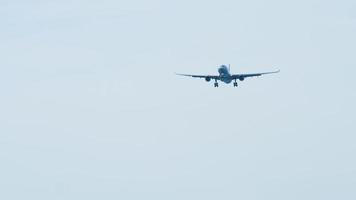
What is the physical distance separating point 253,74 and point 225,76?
7.70 metres

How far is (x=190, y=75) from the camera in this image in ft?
477

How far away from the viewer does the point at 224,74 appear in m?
142

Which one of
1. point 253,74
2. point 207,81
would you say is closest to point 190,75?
point 207,81

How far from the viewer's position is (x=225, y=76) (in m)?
142

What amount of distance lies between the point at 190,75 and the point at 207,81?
212 inches

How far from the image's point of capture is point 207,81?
470 ft

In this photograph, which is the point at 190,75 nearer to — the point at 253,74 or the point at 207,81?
the point at 207,81

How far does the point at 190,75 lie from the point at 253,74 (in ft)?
58.4

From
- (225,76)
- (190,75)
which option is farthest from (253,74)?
(190,75)

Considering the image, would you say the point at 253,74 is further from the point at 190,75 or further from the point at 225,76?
the point at 190,75

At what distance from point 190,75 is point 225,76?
10.2 metres

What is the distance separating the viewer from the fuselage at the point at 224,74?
142 meters

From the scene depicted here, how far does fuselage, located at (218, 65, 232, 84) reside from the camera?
141625 mm
